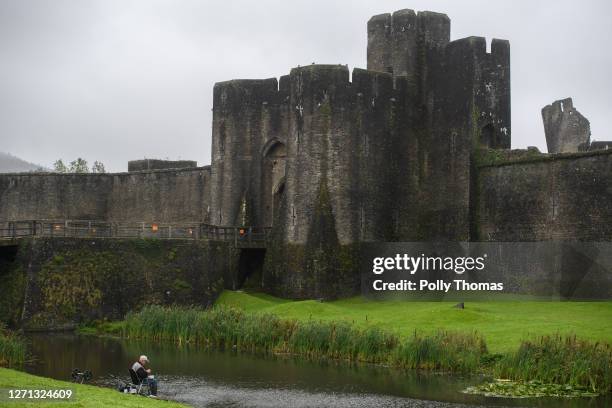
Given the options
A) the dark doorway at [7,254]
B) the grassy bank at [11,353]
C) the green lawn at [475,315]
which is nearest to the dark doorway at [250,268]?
the green lawn at [475,315]

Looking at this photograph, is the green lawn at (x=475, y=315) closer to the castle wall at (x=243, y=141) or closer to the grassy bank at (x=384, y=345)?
the grassy bank at (x=384, y=345)

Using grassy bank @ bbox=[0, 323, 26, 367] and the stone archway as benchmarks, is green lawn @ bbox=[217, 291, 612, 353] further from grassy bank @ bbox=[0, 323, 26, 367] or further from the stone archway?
grassy bank @ bbox=[0, 323, 26, 367]

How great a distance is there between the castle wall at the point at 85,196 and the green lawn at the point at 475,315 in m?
13.6

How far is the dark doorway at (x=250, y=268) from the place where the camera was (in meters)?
44.2

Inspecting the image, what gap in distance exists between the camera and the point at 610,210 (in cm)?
3694

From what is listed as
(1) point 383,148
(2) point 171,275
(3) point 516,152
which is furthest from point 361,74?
(2) point 171,275

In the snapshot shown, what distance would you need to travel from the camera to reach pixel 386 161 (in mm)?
43188

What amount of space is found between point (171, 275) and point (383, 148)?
31.3ft

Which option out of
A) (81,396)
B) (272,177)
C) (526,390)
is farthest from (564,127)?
(81,396)

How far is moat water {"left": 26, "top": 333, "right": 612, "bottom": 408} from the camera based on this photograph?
23906 millimetres

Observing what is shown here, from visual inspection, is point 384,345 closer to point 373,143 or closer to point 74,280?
point 74,280

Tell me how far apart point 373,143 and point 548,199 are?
718 centimetres

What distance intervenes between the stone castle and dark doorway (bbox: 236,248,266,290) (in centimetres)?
104

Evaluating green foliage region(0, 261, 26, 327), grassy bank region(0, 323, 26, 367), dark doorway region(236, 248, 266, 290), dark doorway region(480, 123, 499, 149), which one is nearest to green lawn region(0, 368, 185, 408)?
grassy bank region(0, 323, 26, 367)
